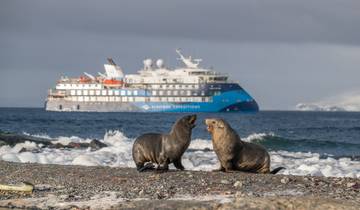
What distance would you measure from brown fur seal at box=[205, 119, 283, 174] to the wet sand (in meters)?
0.68

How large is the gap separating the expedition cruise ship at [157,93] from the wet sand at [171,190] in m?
86.6

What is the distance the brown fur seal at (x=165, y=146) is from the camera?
11.3m

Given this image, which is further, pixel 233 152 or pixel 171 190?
pixel 233 152

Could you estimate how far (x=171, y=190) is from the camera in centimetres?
886

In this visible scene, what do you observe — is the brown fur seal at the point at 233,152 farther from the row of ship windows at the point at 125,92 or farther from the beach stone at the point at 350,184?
the row of ship windows at the point at 125,92

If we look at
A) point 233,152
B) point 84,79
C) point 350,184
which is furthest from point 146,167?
point 84,79

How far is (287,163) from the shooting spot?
17.6 meters

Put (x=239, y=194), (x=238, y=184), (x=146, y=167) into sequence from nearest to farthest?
(x=239, y=194) < (x=238, y=184) < (x=146, y=167)

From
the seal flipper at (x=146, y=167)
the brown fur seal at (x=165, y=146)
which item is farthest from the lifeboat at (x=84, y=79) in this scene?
the seal flipper at (x=146, y=167)

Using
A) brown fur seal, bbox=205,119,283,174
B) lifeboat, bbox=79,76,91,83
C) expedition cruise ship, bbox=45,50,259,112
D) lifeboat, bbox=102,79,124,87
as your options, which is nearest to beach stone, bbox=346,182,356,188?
brown fur seal, bbox=205,119,283,174

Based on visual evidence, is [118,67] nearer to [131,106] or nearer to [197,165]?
[131,106]

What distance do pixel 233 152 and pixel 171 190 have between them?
2.75 m

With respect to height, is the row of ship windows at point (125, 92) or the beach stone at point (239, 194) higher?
the row of ship windows at point (125, 92)

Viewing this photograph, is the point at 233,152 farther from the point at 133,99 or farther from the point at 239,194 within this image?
the point at 133,99
